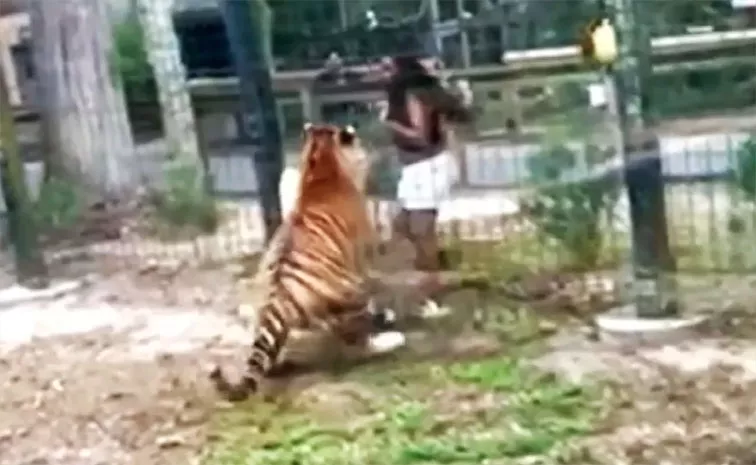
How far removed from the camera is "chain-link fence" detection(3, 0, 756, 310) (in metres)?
2.06

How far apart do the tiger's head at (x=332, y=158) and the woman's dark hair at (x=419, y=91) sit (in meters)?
0.07

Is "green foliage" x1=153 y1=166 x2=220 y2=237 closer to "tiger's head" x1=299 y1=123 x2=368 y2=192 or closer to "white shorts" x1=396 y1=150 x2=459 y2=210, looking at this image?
"tiger's head" x1=299 y1=123 x2=368 y2=192

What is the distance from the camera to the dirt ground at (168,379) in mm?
1946

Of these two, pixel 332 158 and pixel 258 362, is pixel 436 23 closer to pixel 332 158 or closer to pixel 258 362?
pixel 332 158

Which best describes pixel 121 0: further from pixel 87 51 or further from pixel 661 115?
pixel 661 115

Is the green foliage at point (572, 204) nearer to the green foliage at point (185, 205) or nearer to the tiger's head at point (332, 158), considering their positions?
the tiger's head at point (332, 158)

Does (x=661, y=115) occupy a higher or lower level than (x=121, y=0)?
lower

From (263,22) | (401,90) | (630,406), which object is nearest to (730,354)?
(630,406)

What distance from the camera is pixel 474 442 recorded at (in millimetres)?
1992

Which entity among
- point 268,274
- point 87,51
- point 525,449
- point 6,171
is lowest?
point 525,449

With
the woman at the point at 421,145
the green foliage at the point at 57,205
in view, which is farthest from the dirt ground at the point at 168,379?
the woman at the point at 421,145

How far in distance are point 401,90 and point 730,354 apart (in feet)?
1.85

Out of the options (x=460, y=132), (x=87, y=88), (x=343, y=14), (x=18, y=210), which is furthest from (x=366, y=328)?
(x=18, y=210)

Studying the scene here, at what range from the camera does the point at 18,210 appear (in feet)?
8.62
